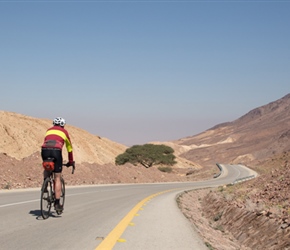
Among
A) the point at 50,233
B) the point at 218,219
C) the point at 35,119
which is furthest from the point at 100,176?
the point at 35,119

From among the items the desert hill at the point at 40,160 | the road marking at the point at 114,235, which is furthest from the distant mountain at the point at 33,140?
the road marking at the point at 114,235

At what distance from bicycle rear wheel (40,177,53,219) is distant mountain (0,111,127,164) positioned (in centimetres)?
6950

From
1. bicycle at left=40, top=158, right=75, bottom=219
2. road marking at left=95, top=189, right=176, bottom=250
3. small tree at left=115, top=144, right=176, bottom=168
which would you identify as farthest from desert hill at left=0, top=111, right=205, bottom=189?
road marking at left=95, top=189, right=176, bottom=250

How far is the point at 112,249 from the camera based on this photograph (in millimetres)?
6520

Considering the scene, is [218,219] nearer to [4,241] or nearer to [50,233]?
[50,233]

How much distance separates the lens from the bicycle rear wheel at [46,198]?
9164mm

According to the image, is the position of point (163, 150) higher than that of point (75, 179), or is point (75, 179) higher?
point (163, 150)

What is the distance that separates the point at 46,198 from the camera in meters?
9.23

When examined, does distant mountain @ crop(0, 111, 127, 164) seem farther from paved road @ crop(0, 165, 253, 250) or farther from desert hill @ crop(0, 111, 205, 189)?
paved road @ crop(0, 165, 253, 250)

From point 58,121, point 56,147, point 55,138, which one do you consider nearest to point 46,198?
point 56,147

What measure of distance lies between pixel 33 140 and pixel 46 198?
8054 centimetres

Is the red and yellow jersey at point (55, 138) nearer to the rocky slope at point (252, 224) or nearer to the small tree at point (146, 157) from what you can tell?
the rocky slope at point (252, 224)

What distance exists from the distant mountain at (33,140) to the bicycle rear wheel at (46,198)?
69.5m

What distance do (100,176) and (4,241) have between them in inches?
1174
